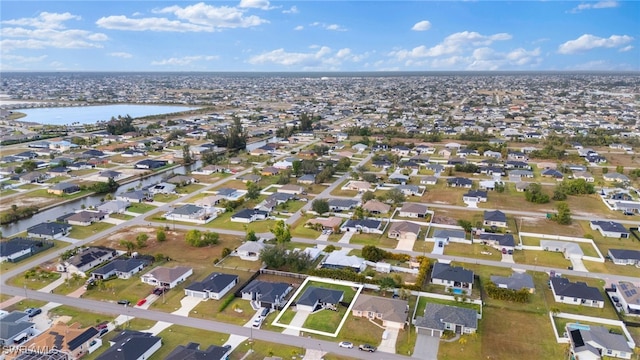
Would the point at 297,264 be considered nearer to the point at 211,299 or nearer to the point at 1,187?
the point at 211,299

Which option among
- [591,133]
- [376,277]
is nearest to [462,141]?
[591,133]

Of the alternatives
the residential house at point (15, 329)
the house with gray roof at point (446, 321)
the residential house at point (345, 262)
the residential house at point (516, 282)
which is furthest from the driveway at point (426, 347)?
the residential house at point (15, 329)

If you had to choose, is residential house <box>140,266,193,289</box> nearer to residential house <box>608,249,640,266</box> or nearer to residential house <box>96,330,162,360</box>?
residential house <box>96,330,162,360</box>

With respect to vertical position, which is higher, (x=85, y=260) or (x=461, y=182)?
(x=461, y=182)

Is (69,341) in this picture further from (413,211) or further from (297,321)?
(413,211)

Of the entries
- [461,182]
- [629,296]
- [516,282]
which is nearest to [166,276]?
[516,282]

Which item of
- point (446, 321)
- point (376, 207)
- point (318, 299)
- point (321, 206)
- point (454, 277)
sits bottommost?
point (318, 299)
